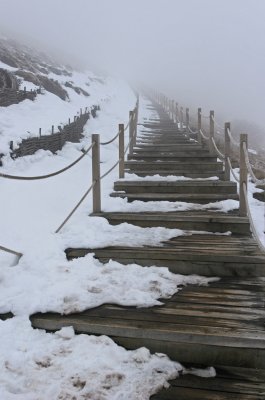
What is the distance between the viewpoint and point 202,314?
3381mm

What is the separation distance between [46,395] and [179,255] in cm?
213

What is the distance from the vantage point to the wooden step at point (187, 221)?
540cm

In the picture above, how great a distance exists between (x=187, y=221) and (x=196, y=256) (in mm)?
1250

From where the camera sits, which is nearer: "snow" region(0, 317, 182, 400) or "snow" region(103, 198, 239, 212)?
"snow" region(0, 317, 182, 400)

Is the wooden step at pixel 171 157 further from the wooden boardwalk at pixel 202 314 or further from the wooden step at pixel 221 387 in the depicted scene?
the wooden step at pixel 221 387

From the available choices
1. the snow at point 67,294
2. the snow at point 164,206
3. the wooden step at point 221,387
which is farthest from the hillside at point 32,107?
the wooden step at point 221,387

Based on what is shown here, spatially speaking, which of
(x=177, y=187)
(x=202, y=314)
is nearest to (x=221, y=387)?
(x=202, y=314)

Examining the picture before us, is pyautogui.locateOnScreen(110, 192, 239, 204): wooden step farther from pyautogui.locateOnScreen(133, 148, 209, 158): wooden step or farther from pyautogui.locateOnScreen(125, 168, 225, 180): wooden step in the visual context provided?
pyautogui.locateOnScreen(133, 148, 209, 158): wooden step

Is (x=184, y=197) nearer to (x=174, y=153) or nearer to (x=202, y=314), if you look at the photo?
(x=174, y=153)

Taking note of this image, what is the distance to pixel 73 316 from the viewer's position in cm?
341

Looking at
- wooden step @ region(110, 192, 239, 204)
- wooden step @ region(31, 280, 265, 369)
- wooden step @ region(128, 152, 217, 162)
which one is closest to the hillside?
wooden step @ region(128, 152, 217, 162)

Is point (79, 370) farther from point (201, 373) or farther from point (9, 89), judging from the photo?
point (9, 89)

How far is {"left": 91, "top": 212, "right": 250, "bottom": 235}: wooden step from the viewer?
5.40m

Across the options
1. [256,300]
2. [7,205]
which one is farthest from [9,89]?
[256,300]
